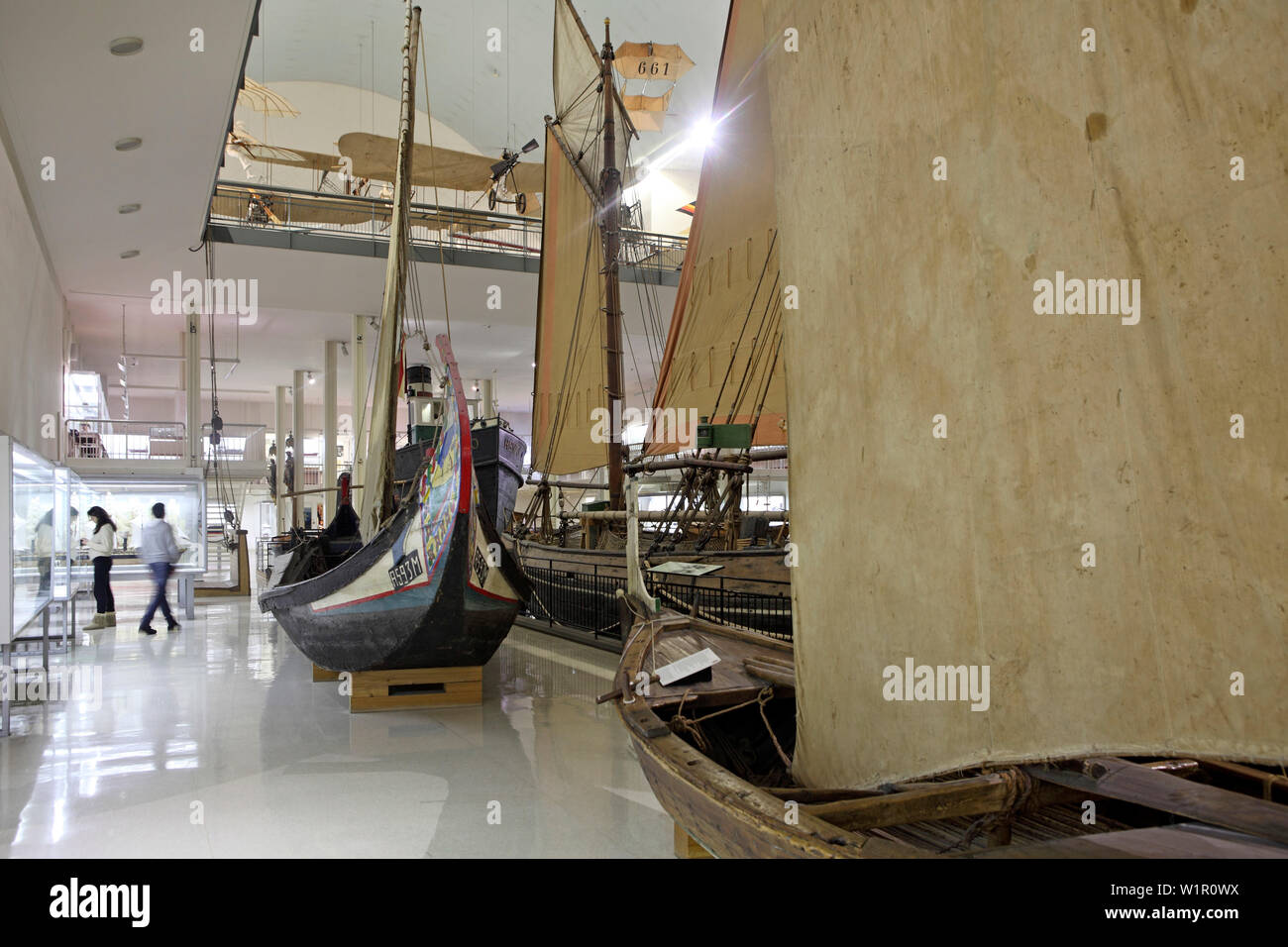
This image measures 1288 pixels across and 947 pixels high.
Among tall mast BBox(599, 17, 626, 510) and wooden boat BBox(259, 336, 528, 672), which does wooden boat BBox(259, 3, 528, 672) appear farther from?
tall mast BBox(599, 17, 626, 510)

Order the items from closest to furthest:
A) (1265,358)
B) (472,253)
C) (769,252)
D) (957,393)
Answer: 1. (1265,358)
2. (957,393)
3. (769,252)
4. (472,253)

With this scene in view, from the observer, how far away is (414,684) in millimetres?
5023

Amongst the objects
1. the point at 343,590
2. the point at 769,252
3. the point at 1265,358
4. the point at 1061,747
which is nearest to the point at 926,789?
the point at 1061,747

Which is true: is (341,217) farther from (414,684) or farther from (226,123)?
(414,684)

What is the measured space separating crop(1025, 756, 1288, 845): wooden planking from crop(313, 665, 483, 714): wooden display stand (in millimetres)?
3874

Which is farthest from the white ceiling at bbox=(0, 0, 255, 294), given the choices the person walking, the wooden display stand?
the wooden display stand

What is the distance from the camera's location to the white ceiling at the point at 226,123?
4969mm

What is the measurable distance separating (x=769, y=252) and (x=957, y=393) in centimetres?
661

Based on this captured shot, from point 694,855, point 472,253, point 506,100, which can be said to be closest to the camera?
point 694,855

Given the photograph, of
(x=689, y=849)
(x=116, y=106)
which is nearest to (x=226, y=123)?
(x=116, y=106)

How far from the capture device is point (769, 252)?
773cm

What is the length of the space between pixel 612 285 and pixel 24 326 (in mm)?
5875

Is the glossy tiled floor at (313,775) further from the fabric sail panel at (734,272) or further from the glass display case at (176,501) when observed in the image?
the fabric sail panel at (734,272)
